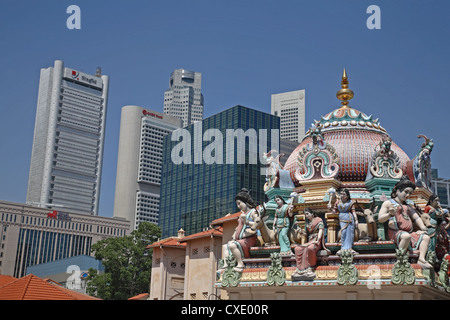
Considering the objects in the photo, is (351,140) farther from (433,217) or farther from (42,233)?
(42,233)

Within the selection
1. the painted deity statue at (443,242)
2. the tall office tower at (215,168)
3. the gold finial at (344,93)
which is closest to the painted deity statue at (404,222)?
the painted deity statue at (443,242)

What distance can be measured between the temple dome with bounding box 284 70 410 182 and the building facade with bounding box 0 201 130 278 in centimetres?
14332

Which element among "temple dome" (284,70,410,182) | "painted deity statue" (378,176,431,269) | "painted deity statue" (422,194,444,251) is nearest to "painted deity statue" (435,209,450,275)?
"painted deity statue" (422,194,444,251)

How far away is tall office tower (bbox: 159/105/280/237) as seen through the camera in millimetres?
108219

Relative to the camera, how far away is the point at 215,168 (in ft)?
402

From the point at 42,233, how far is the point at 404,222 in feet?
513

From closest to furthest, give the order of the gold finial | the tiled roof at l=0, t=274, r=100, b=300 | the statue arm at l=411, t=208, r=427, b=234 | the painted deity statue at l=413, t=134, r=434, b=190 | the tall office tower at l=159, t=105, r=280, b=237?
1. the statue arm at l=411, t=208, r=427, b=234
2. the tiled roof at l=0, t=274, r=100, b=300
3. the painted deity statue at l=413, t=134, r=434, b=190
4. the gold finial
5. the tall office tower at l=159, t=105, r=280, b=237

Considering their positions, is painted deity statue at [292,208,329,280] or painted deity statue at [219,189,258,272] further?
painted deity statue at [219,189,258,272]

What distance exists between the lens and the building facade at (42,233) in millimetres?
157500

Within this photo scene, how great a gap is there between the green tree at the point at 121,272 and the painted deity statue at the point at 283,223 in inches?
1504

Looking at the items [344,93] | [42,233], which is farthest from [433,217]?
[42,233]

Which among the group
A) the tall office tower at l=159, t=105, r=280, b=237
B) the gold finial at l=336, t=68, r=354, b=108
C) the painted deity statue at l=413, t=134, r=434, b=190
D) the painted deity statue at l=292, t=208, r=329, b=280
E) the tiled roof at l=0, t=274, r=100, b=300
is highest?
the tall office tower at l=159, t=105, r=280, b=237

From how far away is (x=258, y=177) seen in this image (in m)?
112

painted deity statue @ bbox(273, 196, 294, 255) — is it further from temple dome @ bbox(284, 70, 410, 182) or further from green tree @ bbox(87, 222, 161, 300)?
green tree @ bbox(87, 222, 161, 300)
